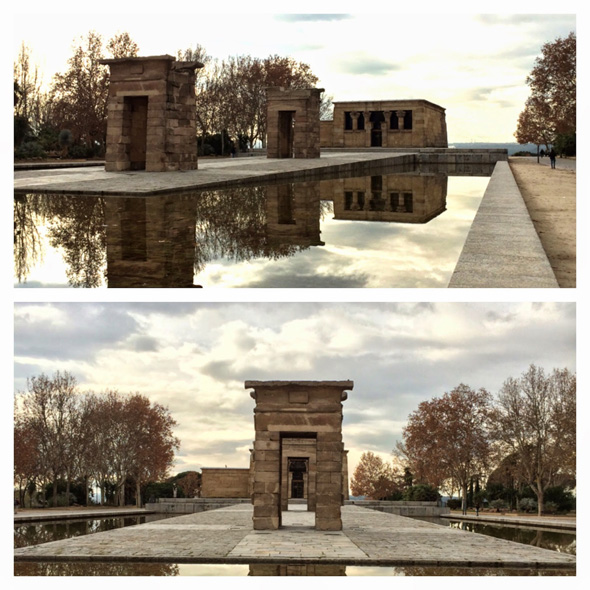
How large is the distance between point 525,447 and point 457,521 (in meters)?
6.50

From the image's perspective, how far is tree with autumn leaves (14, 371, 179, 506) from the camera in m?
30.5

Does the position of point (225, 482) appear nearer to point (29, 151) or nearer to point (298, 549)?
point (29, 151)

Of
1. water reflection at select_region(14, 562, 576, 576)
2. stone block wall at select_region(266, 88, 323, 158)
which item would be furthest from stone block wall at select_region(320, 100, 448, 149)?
water reflection at select_region(14, 562, 576, 576)

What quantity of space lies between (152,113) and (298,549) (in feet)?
57.4

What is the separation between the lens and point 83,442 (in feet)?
103

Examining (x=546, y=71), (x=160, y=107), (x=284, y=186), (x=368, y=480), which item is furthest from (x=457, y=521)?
(x=546, y=71)

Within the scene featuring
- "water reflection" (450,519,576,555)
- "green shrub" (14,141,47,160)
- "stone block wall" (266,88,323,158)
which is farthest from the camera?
"green shrub" (14,141,47,160)

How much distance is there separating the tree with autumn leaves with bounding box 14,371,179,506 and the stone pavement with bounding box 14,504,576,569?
1977 centimetres

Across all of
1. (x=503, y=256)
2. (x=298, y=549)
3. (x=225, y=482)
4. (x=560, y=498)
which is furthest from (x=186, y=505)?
(x=503, y=256)

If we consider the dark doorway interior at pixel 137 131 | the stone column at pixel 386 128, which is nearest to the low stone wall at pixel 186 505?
the dark doorway interior at pixel 137 131

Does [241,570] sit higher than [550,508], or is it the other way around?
[241,570]

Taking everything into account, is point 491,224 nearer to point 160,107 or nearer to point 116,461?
point 160,107

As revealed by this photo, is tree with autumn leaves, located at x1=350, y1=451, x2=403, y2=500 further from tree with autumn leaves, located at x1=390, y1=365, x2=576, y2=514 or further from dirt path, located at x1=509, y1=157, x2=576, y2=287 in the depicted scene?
dirt path, located at x1=509, y1=157, x2=576, y2=287

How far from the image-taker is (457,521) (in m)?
23.0
